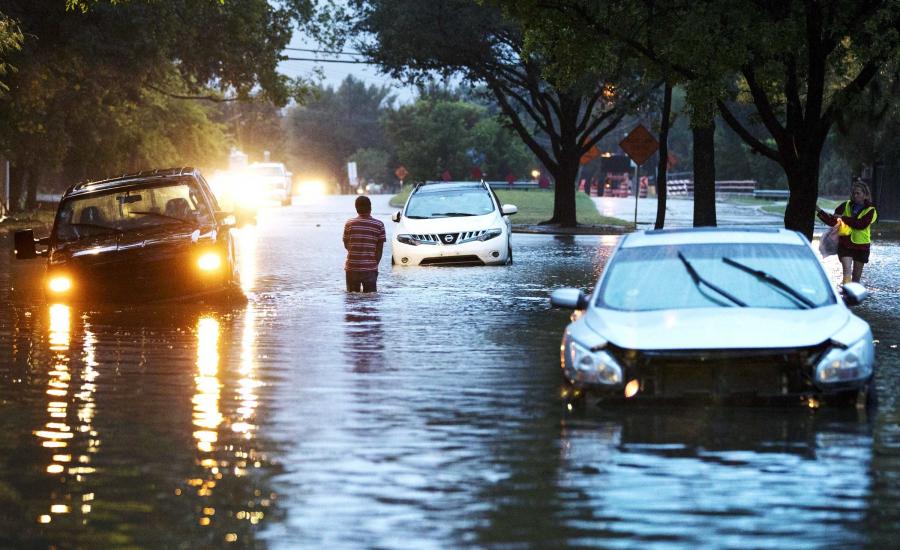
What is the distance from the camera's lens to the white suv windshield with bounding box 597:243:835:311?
1123cm

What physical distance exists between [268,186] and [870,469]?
6914 cm

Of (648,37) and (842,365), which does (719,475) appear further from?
(648,37)

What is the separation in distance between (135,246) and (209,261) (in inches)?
35.0

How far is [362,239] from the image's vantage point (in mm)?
20641

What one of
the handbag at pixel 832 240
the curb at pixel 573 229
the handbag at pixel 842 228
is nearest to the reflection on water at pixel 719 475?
the handbag at pixel 832 240

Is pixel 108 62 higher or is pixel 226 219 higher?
pixel 108 62

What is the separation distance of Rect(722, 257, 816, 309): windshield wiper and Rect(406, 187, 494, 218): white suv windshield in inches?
671

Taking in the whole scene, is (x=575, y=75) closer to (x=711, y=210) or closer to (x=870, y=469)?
(x=711, y=210)

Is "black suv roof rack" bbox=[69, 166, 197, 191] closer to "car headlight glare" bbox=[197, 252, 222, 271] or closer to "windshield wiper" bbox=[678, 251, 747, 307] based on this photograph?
"car headlight glare" bbox=[197, 252, 222, 271]

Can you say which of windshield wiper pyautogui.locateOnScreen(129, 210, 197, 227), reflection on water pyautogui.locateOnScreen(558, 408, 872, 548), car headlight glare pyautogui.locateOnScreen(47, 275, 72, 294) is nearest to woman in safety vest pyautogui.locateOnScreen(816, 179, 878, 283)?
windshield wiper pyautogui.locateOnScreen(129, 210, 197, 227)

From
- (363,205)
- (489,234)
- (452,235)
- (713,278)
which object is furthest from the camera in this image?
(489,234)

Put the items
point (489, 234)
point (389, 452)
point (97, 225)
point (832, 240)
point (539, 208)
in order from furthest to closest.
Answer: point (539, 208)
point (489, 234)
point (832, 240)
point (97, 225)
point (389, 452)

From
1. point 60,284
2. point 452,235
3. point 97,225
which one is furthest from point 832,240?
point 60,284

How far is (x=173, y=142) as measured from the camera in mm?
71000
